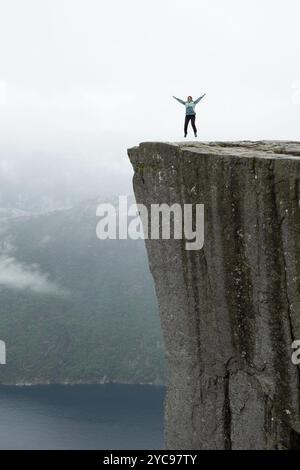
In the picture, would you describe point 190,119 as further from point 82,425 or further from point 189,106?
point 82,425

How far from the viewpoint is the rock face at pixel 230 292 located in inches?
535

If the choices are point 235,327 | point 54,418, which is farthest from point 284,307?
point 54,418

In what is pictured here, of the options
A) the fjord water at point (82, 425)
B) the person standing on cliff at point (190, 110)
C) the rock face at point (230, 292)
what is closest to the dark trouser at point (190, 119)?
the person standing on cliff at point (190, 110)

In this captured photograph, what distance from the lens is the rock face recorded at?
44.5 feet

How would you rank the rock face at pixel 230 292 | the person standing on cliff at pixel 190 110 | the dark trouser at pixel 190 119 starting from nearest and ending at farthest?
1. the rock face at pixel 230 292
2. the person standing on cliff at pixel 190 110
3. the dark trouser at pixel 190 119

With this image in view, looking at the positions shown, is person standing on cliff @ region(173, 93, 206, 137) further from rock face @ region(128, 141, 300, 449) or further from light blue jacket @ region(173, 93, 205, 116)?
rock face @ region(128, 141, 300, 449)

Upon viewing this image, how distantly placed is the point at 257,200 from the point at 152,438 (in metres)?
149

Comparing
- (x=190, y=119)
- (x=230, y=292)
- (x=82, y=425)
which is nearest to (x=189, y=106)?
(x=190, y=119)

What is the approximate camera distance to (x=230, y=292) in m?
14.7

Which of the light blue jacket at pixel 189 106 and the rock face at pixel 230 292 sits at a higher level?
the light blue jacket at pixel 189 106

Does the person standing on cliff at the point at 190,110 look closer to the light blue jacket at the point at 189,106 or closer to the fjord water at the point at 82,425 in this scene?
the light blue jacket at the point at 189,106

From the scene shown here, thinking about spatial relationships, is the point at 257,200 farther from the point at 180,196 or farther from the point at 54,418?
the point at 54,418

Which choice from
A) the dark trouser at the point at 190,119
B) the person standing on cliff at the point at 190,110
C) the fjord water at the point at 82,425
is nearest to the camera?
the person standing on cliff at the point at 190,110
